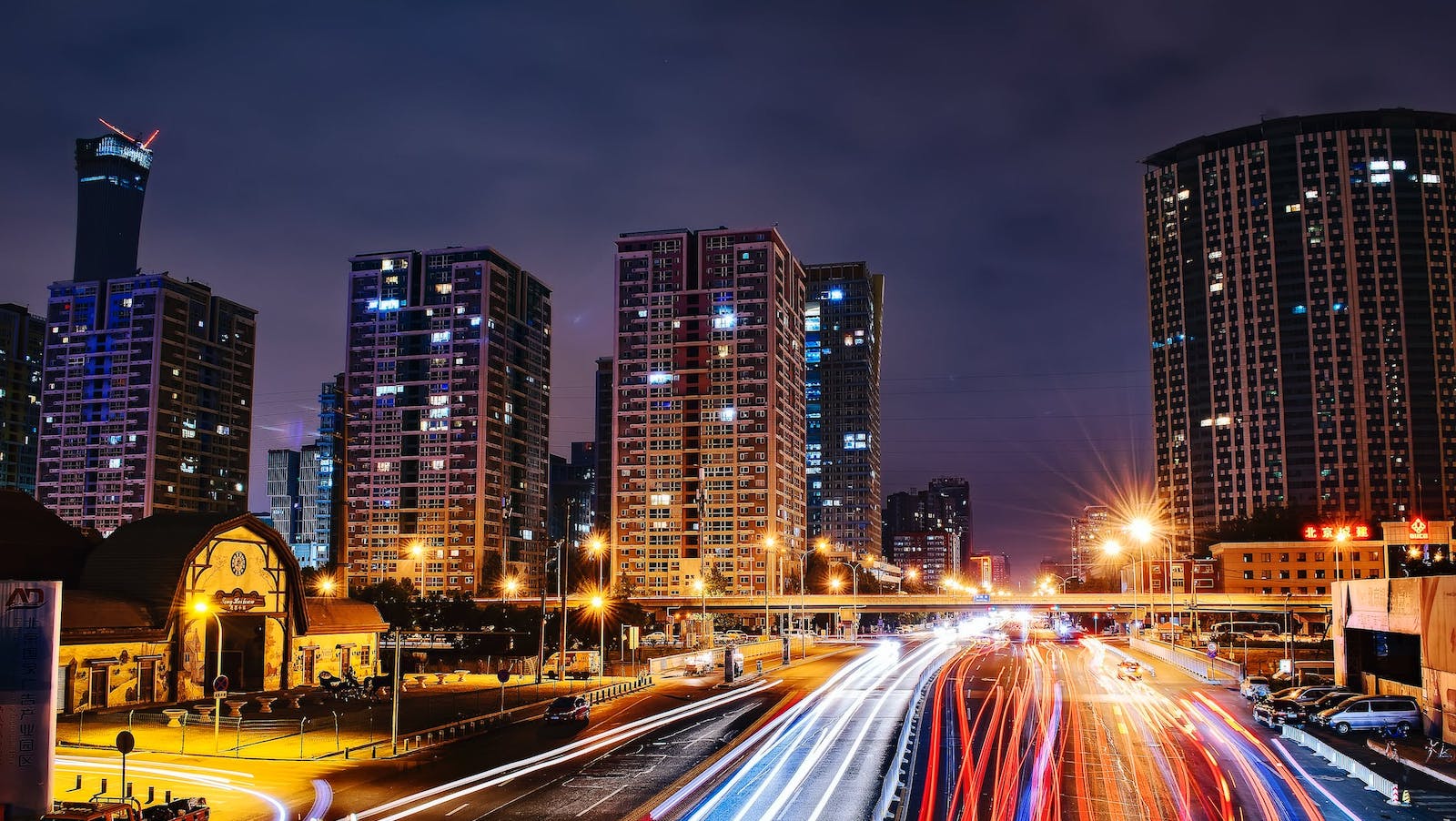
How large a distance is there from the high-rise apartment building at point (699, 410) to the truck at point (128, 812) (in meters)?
158

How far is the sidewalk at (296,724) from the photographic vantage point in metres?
43.7

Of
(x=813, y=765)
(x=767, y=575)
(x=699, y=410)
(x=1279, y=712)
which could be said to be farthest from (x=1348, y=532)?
(x=699, y=410)

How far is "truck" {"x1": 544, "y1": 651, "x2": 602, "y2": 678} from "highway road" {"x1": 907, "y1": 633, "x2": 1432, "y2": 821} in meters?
25.0

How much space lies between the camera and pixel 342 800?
33344 millimetres

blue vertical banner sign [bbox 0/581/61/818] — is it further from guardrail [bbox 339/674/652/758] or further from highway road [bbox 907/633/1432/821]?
highway road [bbox 907/633/1432/821]

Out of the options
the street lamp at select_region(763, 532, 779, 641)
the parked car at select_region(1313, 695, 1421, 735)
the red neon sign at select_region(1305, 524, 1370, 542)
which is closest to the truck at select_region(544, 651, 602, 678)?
the street lamp at select_region(763, 532, 779, 641)

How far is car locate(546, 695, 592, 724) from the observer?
1966 inches

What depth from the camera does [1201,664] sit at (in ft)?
252

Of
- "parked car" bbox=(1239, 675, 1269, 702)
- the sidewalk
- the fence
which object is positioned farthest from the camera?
the fence

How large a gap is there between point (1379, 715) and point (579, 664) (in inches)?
1981

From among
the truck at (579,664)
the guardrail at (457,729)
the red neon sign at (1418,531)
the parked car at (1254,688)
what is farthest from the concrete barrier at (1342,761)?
the truck at (579,664)

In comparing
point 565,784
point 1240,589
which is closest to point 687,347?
point 1240,589

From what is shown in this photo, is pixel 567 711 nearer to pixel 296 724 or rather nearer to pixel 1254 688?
pixel 296 724

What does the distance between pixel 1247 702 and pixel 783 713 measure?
25.5 metres
